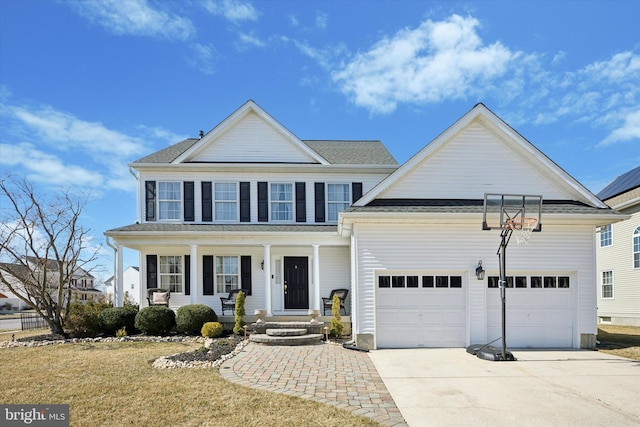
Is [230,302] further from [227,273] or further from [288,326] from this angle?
[288,326]

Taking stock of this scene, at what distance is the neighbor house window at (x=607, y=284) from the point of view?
71.1 ft

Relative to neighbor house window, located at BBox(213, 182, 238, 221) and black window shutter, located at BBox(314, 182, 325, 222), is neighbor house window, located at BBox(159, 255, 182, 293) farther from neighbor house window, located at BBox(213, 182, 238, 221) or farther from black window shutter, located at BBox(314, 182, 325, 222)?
black window shutter, located at BBox(314, 182, 325, 222)

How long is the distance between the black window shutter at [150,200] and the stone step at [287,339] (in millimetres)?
7005

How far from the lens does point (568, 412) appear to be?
6434 mm

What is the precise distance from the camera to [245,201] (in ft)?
56.4

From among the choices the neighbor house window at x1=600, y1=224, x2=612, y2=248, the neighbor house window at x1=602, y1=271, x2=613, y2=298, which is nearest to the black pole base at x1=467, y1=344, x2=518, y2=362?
the neighbor house window at x1=602, y1=271, x2=613, y2=298

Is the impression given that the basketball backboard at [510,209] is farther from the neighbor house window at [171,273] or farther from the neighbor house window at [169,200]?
the neighbor house window at [171,273]

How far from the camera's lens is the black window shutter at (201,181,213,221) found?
17.0 meters

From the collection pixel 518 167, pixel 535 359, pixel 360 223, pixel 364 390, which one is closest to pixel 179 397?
pixel 364 390

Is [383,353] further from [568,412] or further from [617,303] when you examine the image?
[617,303]

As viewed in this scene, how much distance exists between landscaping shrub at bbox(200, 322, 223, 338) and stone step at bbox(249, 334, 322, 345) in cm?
147

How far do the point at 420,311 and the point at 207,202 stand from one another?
372 inches

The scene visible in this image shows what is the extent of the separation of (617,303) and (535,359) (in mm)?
13976

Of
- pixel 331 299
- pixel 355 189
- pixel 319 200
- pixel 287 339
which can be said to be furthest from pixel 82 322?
pixel 355 189
